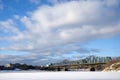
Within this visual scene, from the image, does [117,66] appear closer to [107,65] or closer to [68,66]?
[107,65]

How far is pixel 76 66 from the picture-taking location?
7466 inches

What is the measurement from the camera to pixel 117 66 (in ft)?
536

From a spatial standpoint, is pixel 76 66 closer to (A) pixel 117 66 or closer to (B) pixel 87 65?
(B) pixel 87 65

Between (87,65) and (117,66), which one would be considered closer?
(117,66)

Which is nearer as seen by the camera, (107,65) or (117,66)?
(117,66)

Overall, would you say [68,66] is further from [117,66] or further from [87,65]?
[117,66]

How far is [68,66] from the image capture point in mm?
195250

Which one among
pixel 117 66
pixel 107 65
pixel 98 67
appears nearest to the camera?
pixel 117 66

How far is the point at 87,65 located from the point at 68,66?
754 inches

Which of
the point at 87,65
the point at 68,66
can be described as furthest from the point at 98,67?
the point at 68,66

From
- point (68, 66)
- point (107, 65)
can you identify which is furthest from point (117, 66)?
point (68, 66)

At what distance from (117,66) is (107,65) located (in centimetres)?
1335

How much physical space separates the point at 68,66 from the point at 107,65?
117 ft

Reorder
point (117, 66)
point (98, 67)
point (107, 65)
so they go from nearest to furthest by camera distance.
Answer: point (117, 66), point (107, 65), point (98, 67)
